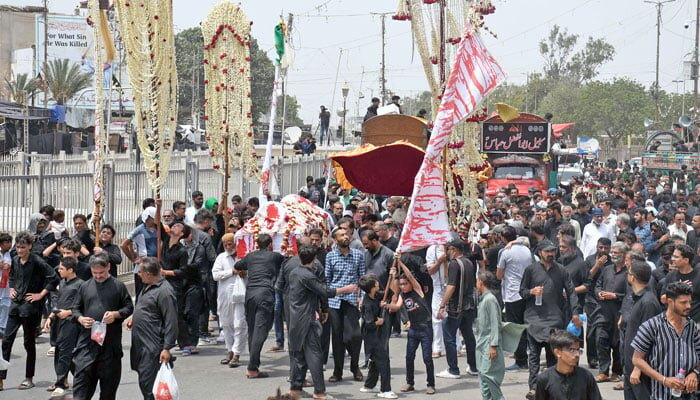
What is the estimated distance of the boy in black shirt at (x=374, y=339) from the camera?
10.3m

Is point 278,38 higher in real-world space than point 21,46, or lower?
lower

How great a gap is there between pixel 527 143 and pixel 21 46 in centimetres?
5034

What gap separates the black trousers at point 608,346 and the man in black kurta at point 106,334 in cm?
531

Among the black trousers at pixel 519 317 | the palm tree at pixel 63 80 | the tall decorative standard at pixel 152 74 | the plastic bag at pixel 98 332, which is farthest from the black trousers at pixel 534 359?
the palm tree at pixel 63 80

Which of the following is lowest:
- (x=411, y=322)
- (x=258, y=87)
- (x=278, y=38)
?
(x=411, y=322)

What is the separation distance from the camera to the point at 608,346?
11.1 meters

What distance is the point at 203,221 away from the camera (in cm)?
1341

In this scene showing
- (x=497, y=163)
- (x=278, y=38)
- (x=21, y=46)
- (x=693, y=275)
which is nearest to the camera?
(x=693, y=275)

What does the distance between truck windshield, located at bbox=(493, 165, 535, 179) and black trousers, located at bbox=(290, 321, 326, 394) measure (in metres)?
18.4

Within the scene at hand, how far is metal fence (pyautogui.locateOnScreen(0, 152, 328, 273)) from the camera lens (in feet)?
50.5

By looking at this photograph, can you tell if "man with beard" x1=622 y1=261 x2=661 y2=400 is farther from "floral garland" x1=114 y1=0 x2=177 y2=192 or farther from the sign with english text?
the sign with english text

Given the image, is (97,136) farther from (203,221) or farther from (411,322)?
(411,322)

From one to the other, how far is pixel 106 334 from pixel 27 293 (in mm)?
2369

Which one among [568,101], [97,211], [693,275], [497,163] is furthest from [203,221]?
[568,101]
